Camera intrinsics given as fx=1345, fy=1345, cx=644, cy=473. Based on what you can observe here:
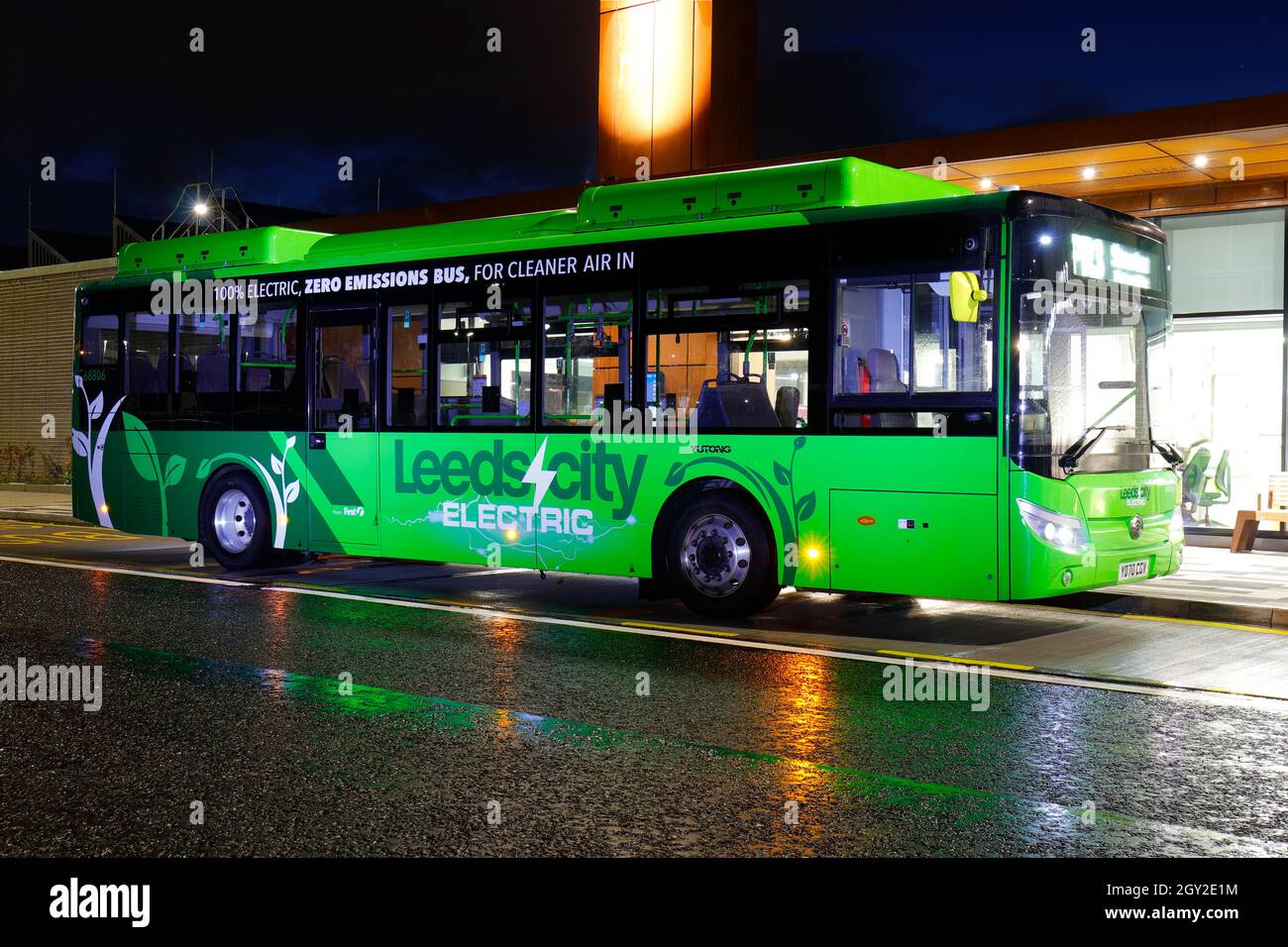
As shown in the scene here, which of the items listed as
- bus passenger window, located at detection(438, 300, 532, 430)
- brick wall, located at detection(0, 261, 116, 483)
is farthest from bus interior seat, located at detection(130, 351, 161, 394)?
brick wall, located at detection(0, 261, 116, 483)

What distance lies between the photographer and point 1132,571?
1009cm

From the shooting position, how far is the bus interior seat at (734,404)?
1061cm

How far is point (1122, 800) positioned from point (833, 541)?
187 inches

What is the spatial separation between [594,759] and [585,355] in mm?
5878

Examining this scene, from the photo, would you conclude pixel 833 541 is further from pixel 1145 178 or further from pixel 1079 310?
pixel 1145 178

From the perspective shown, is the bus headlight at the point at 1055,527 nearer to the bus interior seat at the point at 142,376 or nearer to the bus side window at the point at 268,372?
the bus side window at the point at 268,372

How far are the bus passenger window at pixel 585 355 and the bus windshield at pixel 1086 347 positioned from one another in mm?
3368

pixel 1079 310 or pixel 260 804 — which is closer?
pixel 260 804

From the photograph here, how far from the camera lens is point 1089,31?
14.3 m

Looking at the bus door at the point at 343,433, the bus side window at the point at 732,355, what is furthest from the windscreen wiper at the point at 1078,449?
the bus door at the point at 343,433

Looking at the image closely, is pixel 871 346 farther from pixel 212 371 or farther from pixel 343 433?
pixel 212 371

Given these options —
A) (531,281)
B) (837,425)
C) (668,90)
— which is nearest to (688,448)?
(837,425)
